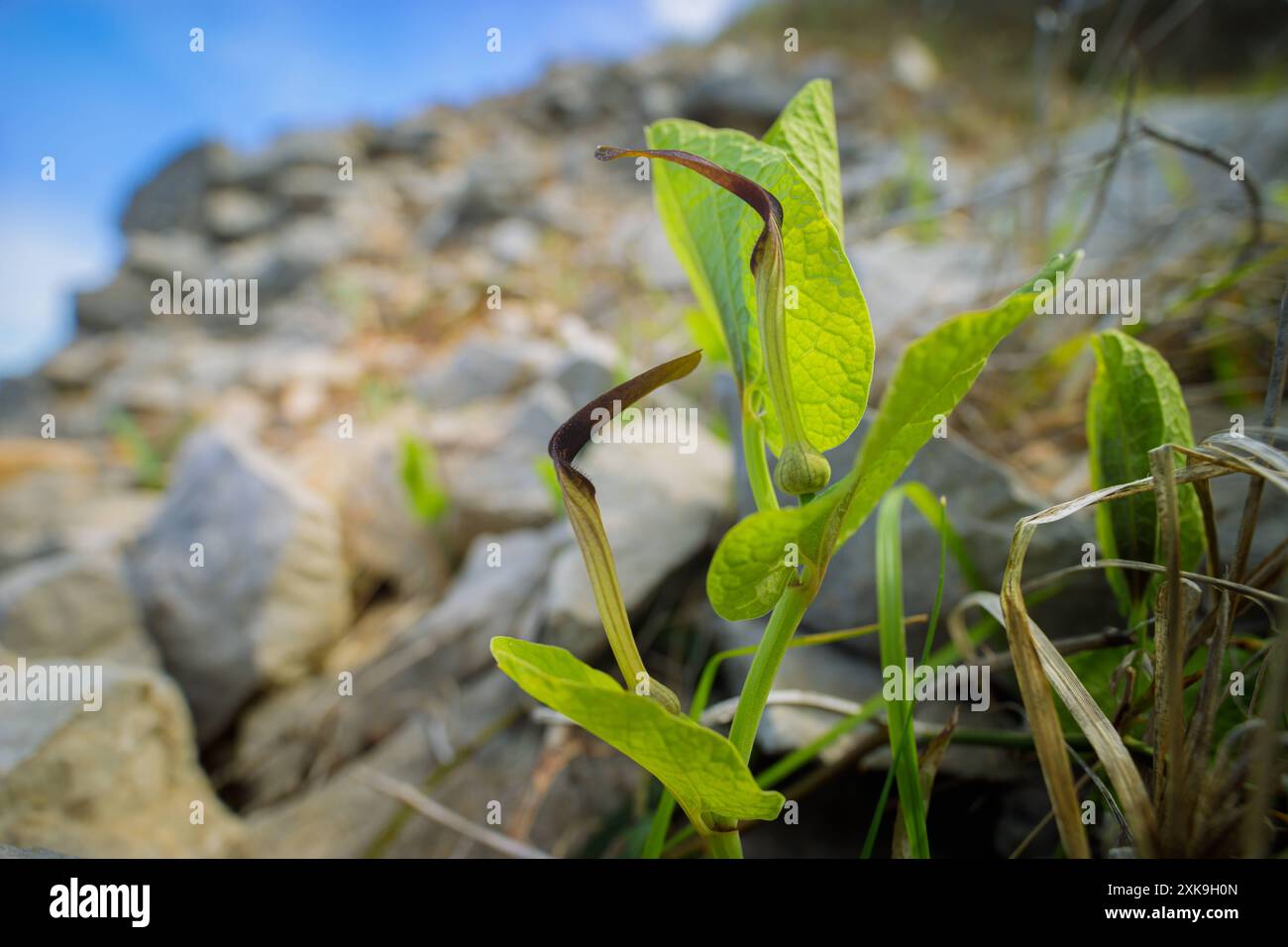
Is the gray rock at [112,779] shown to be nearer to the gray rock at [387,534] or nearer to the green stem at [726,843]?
the gray rock at [387,534]

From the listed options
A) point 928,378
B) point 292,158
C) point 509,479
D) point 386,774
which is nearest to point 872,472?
point 928,378

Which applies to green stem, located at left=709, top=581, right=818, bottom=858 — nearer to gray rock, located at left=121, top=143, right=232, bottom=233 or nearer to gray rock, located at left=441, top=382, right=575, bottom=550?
gray rock, located at left=441, top=382, right=575, bottom=550

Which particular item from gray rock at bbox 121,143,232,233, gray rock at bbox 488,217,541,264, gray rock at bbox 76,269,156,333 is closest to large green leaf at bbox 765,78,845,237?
gray rock at bbox 488,217,541,264

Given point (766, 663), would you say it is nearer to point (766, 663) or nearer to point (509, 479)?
point (766, 663)

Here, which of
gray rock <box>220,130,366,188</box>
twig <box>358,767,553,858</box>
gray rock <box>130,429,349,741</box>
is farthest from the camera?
gray rock <box>220,130,366,188</box>

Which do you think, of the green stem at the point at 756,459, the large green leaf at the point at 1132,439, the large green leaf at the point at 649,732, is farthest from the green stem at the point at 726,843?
the large green leaf at the point at 1132,439
